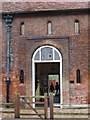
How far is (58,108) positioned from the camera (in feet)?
60.3

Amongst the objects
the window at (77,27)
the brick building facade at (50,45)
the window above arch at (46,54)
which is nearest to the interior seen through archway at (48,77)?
the window above arch at (46,54)

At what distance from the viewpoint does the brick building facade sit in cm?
1852

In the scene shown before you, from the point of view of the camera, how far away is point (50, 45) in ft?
62.2

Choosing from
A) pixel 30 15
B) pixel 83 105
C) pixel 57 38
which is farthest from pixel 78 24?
pixel 83 105

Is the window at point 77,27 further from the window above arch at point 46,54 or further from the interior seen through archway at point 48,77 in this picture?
the interior seen through archway at point 48,77

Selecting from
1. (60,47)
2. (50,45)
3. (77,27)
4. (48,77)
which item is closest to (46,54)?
(50,45)

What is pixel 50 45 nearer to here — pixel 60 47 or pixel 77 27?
pixel 60 47

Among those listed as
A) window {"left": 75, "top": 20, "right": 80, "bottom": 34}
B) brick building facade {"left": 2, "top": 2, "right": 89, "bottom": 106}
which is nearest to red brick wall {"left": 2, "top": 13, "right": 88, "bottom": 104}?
brick building facade {"left": 2, "top": 2, "right": 89, "bottom": 106}

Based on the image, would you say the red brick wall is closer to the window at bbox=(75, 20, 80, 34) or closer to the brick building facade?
the brick building facade

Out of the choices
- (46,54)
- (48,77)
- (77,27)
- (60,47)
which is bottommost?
(48,77)

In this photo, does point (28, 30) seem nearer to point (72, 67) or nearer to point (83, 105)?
point (72, 67)

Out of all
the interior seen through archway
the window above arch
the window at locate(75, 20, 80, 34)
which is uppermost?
the window at locate(75, 20, 80, 34)

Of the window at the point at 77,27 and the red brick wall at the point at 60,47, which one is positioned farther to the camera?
the window at the point at 77,27

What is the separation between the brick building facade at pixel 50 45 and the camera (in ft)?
60.7
